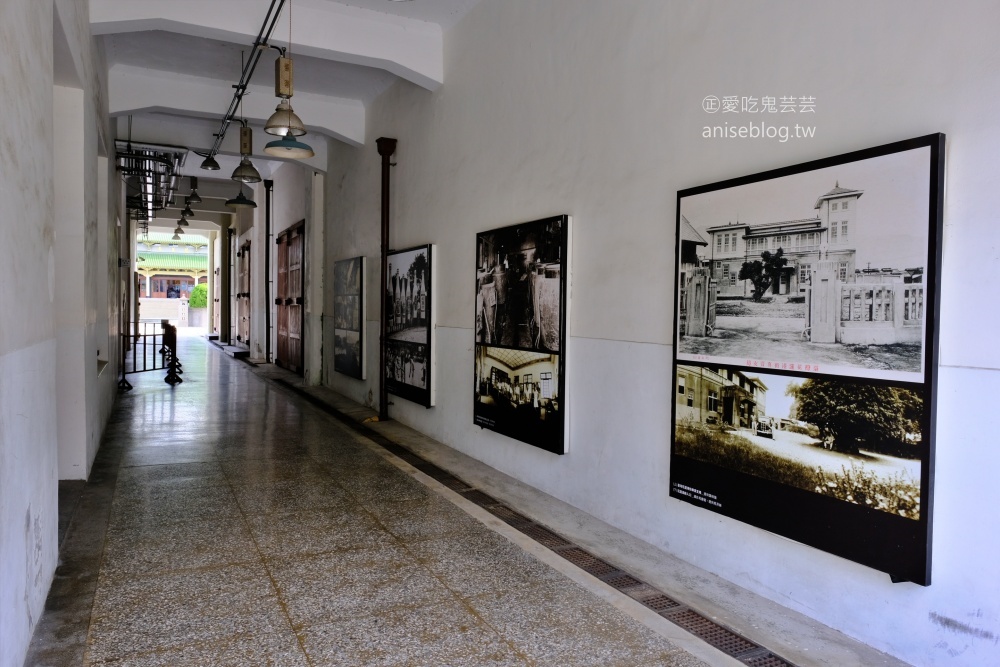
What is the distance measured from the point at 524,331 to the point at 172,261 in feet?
132

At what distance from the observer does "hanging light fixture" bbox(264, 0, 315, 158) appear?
5.11 meters

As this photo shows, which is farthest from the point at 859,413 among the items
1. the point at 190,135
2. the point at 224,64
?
the point at 190,135

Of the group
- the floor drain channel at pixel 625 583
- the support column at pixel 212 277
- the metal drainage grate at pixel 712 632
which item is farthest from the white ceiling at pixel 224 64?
the support column at pixel 212 277

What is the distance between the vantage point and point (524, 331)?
192 inches

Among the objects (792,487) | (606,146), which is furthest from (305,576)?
(606,146)

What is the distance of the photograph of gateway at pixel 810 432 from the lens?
2496 millimetres

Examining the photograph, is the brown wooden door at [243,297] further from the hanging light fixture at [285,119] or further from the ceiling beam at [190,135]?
the hanging light fixture at [285,119]

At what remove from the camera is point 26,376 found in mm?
2549

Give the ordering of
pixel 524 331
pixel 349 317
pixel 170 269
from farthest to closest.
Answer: pixel 170 269
pixel 349 317
pixel 524 331

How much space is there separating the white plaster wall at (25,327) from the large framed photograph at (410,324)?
359 centimetres

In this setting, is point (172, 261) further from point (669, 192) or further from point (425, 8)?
point (669, 192)

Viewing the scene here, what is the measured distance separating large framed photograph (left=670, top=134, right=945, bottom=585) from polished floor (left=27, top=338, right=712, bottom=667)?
0.84 m

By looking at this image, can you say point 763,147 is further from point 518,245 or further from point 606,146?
point 518,245

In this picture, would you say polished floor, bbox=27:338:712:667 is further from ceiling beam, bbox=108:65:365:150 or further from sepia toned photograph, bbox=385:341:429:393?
ceiling beam, bbox=108:65:365:150
